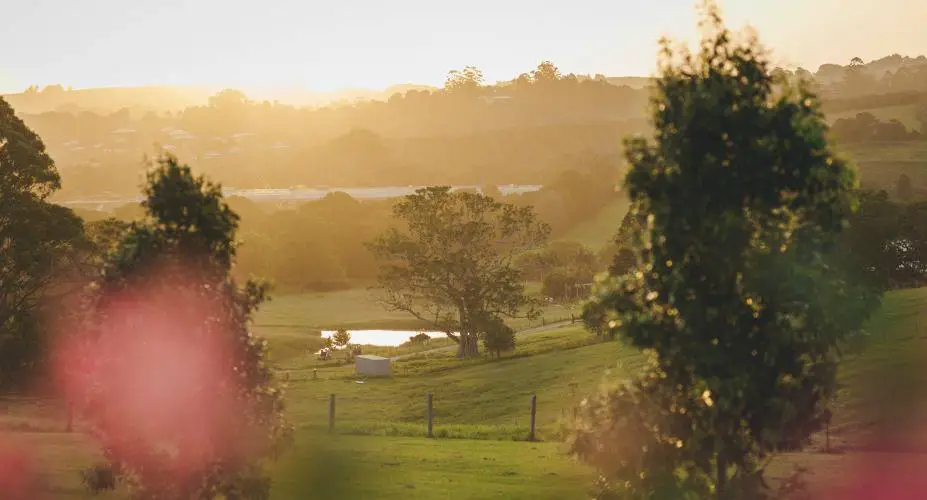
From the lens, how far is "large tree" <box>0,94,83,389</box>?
61.6m

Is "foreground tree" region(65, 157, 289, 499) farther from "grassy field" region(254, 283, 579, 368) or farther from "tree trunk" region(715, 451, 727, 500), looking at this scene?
"grassy field" region(254, 283, 579, 368)

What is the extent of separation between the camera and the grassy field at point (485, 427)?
3662 cm

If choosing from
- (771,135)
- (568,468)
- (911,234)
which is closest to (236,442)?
(771,135)

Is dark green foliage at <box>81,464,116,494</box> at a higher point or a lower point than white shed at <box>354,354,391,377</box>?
higher

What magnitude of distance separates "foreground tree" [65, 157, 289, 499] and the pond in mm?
98401

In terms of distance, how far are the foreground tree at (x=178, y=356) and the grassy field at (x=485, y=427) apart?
985cm

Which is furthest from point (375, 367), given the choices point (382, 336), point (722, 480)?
point (722, 480)

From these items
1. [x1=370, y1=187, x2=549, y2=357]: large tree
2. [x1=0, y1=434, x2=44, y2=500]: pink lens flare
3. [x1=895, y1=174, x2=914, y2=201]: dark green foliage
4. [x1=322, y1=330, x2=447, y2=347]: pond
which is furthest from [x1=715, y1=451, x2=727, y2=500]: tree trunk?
[x1=895, y1=174, x2=914, y2=201]: dark green foliage

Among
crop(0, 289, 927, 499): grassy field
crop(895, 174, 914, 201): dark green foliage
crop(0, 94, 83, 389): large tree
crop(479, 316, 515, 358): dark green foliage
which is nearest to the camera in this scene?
crop(0, 289, 927, 499): grassy field

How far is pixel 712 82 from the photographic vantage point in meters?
23.7

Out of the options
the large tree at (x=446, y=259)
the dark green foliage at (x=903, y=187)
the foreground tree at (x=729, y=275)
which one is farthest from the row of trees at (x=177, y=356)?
the dark green foliage at (x=903, y=187)

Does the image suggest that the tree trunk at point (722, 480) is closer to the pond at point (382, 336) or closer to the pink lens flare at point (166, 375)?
the pink lens flare at point (166, 375)

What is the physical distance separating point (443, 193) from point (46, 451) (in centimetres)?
7045

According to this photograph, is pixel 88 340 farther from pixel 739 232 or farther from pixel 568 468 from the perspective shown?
pixel 568 468
